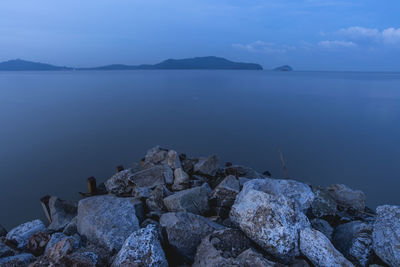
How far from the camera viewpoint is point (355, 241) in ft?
13.3

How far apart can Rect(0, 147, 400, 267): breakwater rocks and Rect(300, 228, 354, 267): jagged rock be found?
0.04 ft

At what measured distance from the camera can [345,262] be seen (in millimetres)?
3299

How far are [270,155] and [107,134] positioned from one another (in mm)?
10219

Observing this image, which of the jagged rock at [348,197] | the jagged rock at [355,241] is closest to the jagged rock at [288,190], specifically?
the jagged rock at [355,241]

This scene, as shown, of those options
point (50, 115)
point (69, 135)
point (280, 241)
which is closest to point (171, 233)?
point (280, 241)

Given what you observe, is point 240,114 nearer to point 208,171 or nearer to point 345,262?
point 208,171

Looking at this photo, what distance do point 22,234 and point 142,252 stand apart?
11.5ft

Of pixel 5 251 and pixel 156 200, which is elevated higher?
pixel 156 200

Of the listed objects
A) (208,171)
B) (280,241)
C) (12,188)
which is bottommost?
(12,188)

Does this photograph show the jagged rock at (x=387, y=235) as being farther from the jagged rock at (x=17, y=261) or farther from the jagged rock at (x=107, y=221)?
the jagged rock at (x=17, y=261)

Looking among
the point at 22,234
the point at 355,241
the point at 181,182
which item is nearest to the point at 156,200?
the point at 181,182

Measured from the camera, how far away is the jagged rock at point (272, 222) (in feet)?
11.7

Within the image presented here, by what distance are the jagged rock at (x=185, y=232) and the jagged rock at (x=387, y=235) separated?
8.05 feet

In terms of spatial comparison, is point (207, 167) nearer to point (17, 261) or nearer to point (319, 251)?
point (319, 251)
